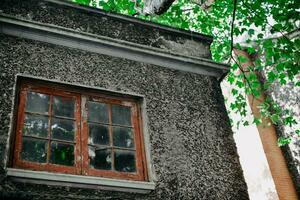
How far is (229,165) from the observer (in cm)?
507

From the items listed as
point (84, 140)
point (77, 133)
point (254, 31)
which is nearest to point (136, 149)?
point (84, 140)

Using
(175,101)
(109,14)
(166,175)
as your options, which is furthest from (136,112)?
(109,14)

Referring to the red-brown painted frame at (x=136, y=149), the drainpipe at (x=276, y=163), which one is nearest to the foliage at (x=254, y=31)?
the drainpipe at (x=276, y=163)

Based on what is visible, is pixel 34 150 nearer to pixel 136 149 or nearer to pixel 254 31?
pixel 136 149

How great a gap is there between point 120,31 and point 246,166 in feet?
25.6

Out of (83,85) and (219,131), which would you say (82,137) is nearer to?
(83,85)

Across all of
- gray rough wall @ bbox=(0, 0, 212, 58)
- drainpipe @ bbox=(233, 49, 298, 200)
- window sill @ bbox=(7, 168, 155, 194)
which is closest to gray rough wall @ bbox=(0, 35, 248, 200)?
window sill @ bbox=(7, 168, 155, 194)

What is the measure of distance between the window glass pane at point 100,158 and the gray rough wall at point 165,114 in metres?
0.39

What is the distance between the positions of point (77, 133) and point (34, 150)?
2.02 ft

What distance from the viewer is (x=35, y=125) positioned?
167 inches

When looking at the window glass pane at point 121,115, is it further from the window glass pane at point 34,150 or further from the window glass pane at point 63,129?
the window glass pane at point 34,150

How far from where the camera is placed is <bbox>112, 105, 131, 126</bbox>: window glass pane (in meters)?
4.83

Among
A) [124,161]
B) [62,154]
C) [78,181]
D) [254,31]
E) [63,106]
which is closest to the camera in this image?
[78,181]

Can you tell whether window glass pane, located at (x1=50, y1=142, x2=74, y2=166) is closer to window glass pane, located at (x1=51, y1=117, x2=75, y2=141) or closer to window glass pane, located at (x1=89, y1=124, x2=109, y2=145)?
window glass pane, located at (x1=51, y1=117, x2=75, y2=141)
